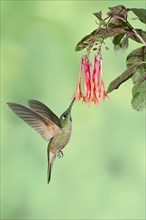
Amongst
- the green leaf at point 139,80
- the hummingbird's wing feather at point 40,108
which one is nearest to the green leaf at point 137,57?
the green leaf at point 139,80

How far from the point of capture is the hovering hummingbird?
1.14 meters

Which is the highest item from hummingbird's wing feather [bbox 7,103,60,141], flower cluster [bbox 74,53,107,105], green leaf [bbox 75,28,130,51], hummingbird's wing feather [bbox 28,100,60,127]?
green leaf [bbox 75,28,130,51]

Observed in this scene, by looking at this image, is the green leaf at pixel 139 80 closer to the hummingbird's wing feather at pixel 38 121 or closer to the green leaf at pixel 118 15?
the green leaf at pixel 118 15

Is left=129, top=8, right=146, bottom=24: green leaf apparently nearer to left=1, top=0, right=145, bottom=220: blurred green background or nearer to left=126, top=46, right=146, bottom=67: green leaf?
left=126, top=46, right=146, bottom=67: green leaf

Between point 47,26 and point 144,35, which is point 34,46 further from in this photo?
point 144,35

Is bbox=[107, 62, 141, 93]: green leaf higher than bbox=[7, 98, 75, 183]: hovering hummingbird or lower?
higher

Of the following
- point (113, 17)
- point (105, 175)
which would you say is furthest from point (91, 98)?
point (105, 175)

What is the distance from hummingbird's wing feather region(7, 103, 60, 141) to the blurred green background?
51 cm

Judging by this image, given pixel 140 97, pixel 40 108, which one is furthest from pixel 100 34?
pixel 40 108

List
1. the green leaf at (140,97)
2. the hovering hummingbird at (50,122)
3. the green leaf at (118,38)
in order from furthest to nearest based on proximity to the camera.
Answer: the hovering hummingbird at (50,122) → the green leaf at (118,38) → the green leaf at (140,97)

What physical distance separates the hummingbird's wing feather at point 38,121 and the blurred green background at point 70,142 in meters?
0.51

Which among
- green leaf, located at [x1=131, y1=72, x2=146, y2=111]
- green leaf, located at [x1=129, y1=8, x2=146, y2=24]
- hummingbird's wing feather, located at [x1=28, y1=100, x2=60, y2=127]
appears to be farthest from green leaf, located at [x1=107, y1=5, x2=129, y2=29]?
hummingbird's wing feather, located at [x1=28, y1=100, x2=60, y2=127]

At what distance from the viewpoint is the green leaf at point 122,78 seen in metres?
0.95

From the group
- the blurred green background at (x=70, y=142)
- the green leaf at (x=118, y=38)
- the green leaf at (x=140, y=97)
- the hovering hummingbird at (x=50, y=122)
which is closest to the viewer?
the green leaf at (x=140, y=97)
